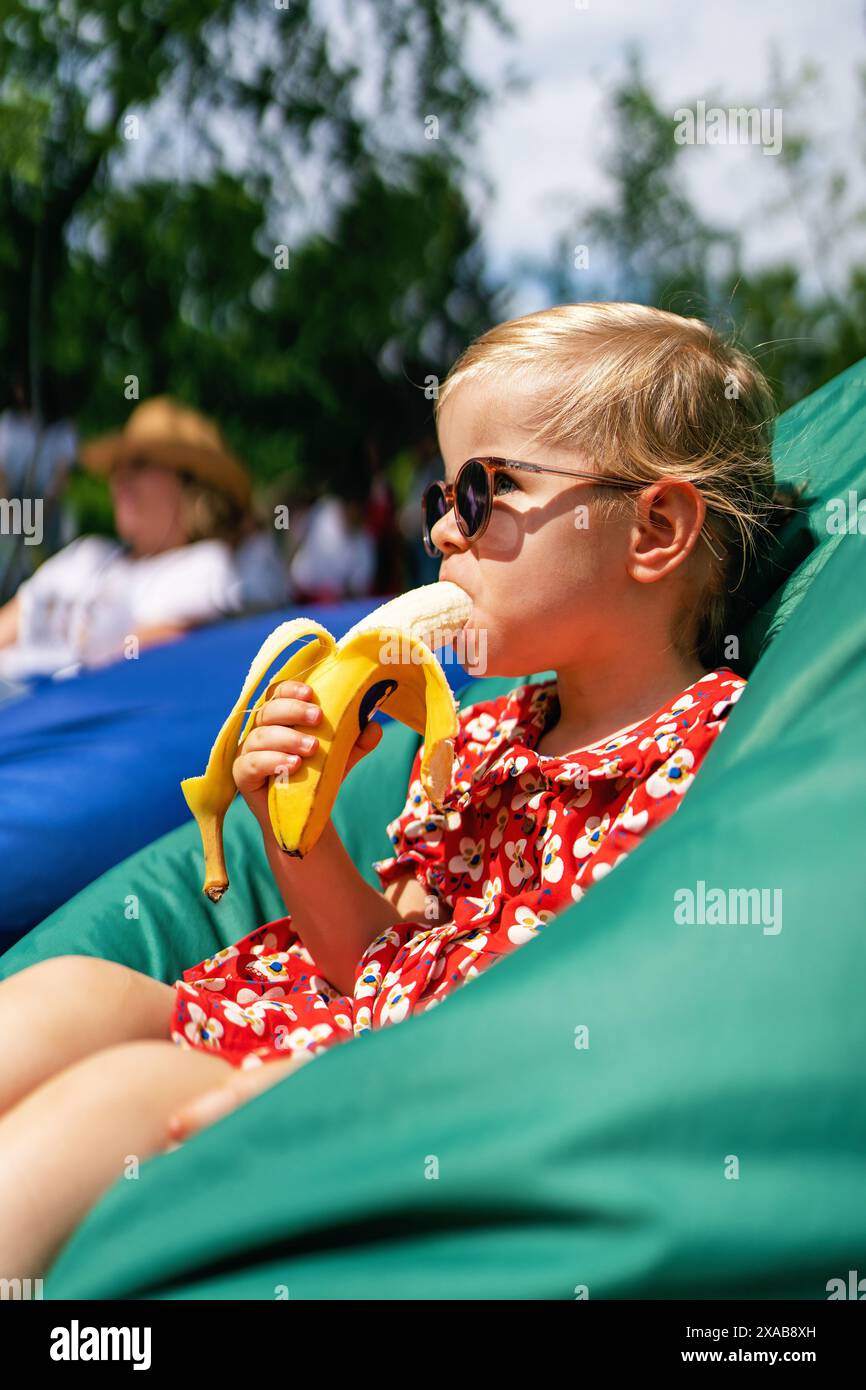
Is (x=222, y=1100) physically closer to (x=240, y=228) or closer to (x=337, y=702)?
(x=337, y=702)

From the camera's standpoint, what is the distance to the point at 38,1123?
1.40m

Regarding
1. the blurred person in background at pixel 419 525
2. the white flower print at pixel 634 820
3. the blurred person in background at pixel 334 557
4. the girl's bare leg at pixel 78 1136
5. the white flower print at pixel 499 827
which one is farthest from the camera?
the blurred person in background at pixel 419 525

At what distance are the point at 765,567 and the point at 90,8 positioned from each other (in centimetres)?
832

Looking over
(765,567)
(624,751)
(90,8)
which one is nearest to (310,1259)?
(624,751)

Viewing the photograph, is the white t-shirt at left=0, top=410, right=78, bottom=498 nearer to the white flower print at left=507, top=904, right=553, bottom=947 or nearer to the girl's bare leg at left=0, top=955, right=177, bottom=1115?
the girl's bare leg at left=0, top=955, right=177, bottom=1115

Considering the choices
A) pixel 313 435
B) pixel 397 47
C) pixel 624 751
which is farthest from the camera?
pixel 313 435

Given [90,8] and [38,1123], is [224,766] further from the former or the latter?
[90,8]

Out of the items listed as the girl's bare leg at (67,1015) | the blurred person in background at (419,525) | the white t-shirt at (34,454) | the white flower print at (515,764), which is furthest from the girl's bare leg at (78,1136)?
the blurred person in background at (419,525)

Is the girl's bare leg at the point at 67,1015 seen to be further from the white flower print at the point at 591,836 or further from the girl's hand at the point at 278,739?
the white flower print at the point at 591,836

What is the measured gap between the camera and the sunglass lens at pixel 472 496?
1875 millimetres

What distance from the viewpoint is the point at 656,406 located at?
191 cm

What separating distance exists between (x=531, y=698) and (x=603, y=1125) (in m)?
0.99

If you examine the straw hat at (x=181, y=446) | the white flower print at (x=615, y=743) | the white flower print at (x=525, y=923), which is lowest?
the white flower print at (x=525, y=923)

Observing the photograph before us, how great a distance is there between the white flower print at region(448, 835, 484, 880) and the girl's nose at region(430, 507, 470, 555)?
1.39 feet
